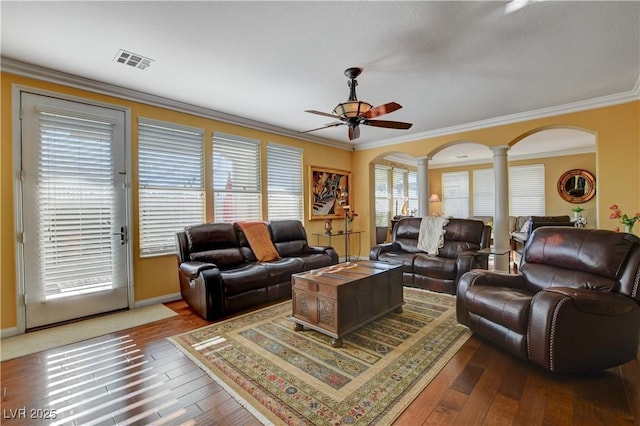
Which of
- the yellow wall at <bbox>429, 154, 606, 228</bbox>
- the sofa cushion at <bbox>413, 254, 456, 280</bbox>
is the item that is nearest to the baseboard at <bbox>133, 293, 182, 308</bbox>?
the sofa cushion at <bbox>413, 254, 456, 280</bbox>

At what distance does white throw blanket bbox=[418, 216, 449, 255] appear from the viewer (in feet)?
15.4

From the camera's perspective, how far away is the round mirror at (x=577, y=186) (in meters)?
7.55

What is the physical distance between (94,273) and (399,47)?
412cm

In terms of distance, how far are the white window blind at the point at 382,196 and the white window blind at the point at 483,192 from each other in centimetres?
296

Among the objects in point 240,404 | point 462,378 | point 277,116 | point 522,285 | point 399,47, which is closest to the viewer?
point 240,404

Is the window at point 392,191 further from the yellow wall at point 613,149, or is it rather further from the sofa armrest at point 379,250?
the yellow wall at point 613,149

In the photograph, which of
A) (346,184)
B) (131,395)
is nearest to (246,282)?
(131,395)

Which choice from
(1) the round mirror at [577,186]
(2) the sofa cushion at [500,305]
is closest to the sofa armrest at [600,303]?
(2) the sofa cushion at [500,305]

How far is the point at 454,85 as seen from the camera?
362 cm

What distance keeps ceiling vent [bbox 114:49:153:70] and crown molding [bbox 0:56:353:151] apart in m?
0.75

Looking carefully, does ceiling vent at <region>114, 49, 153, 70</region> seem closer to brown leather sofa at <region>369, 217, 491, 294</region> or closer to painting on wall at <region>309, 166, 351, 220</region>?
painting on wall at <region>309, 166, 351, 220</region>

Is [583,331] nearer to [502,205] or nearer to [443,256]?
[443,256]

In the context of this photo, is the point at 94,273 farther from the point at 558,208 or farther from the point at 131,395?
the point at 558,208

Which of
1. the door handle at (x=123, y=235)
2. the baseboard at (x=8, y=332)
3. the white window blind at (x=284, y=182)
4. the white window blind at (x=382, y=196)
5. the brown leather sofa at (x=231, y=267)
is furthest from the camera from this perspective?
the white window blind at (x=382, y=196)
